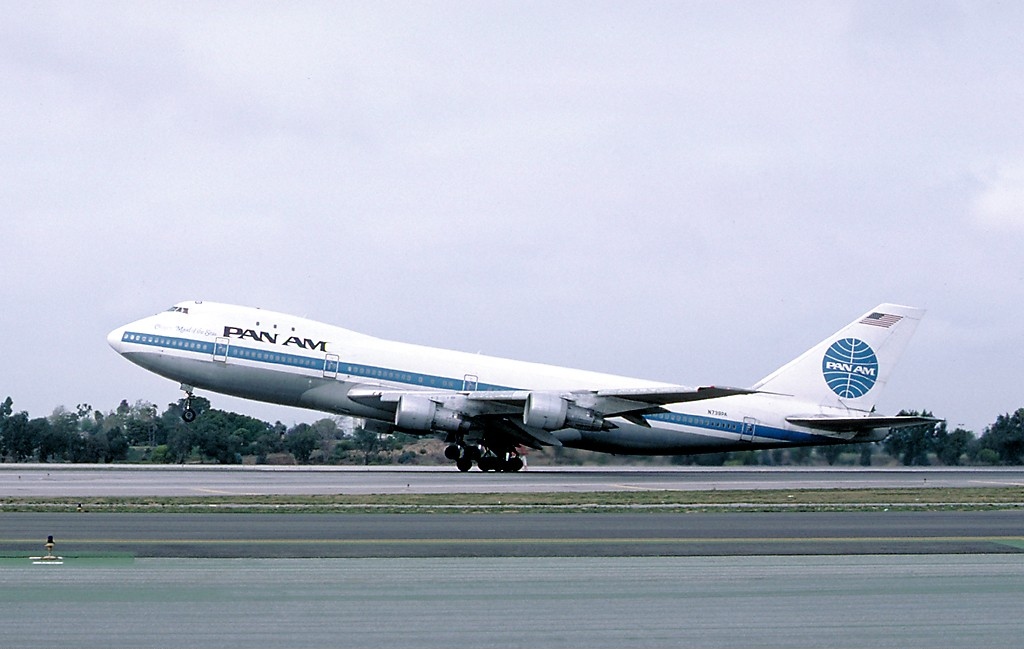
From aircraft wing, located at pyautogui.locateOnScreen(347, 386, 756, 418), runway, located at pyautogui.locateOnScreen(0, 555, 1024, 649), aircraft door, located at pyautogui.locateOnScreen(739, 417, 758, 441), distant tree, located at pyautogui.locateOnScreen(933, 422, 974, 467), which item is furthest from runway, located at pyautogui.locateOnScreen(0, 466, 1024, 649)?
distant tree, located at pyautogui.locateOnScreen(933, 422, 974, 467)

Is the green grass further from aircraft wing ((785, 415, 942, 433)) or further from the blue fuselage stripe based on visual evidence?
aircraft wing ((785, 415, 942, 433))

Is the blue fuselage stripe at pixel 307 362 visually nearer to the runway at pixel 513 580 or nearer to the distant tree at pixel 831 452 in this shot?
the distant tree at pixel 831 452

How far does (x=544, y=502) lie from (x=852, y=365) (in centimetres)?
2395

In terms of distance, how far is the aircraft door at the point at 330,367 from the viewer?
3956 cm

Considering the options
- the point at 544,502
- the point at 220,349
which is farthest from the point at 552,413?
the point at 544,502

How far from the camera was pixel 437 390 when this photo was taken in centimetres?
4034

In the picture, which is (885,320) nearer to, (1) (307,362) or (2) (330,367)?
(2) (330,367)

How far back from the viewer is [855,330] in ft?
149

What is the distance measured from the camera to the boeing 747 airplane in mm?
39031

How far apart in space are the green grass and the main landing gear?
1254 centimetres

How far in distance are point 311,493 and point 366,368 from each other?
506 inches

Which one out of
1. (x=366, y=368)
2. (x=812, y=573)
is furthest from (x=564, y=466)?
(x=812, y=573)

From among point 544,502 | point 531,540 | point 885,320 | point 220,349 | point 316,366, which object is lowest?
point 531,540

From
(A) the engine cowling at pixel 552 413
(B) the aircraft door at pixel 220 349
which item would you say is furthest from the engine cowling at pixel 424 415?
(B) the aircraft door at pixel 220 349
